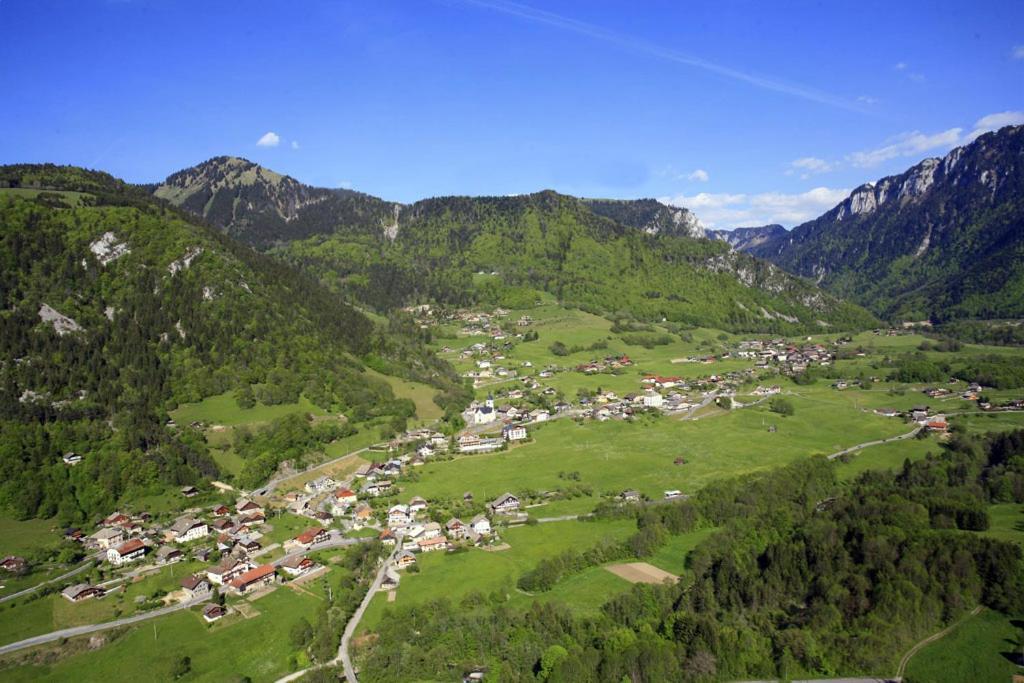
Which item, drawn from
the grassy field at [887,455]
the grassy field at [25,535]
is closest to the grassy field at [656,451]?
the grassy field at [887,455]

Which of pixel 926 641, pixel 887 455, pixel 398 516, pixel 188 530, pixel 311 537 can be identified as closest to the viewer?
pixel 926 641

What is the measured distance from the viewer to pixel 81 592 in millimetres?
45000

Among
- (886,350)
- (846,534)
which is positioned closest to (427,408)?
(846,534)

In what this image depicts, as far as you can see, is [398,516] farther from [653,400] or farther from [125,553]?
[653,400]

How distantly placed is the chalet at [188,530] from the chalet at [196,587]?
8554mm

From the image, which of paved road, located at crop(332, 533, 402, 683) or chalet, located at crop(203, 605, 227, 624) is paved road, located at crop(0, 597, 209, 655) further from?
paved road, located at crop(332, 533, 402, 683)

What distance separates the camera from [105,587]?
4644cm

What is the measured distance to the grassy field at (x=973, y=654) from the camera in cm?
3400

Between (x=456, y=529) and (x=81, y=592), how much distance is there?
26.1 m

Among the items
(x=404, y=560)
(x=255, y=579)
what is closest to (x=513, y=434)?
(x=404, y=560)

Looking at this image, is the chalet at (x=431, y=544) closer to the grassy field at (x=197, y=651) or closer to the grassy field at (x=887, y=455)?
the grassy field at (x=197, y=651)

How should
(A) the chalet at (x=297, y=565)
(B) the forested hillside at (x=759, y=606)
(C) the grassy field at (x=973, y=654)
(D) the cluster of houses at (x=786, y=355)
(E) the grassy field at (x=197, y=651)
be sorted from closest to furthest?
(C) the grassy field at (x=973, y=654) → (B) the forested hillside at (x=759, y=606) → (E) the grassy field at (x=197, y=651) → (A) the chalet at (x=297, y=565) → (D) the cluster of houses at (x=786, y=355)

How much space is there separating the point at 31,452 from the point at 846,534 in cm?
6988

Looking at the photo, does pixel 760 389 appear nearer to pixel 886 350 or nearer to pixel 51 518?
pixel 886 350
